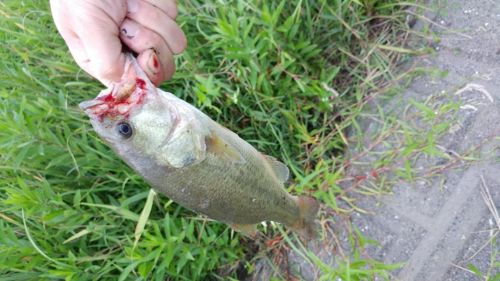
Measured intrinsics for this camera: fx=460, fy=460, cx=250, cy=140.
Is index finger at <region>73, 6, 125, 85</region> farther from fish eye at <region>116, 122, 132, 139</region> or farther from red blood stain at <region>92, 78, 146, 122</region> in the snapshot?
fish eye at <region>116, 122, 132, 139</region>

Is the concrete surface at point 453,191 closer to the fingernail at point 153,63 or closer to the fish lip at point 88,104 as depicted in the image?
the fingernail at point 153,63

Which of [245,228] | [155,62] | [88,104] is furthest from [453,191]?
[88,104]

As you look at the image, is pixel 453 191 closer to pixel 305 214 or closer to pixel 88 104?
pixel 305 214

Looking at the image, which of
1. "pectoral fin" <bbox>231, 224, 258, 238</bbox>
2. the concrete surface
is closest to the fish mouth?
"pectoral fin" <bbox>231, 224, 258, 238</bbox>

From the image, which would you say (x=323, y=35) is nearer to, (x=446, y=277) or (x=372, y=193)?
(x=372, y=193)

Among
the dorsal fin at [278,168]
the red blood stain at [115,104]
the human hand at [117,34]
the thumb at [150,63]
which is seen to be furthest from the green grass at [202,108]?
the red blood stain at [115,104]
